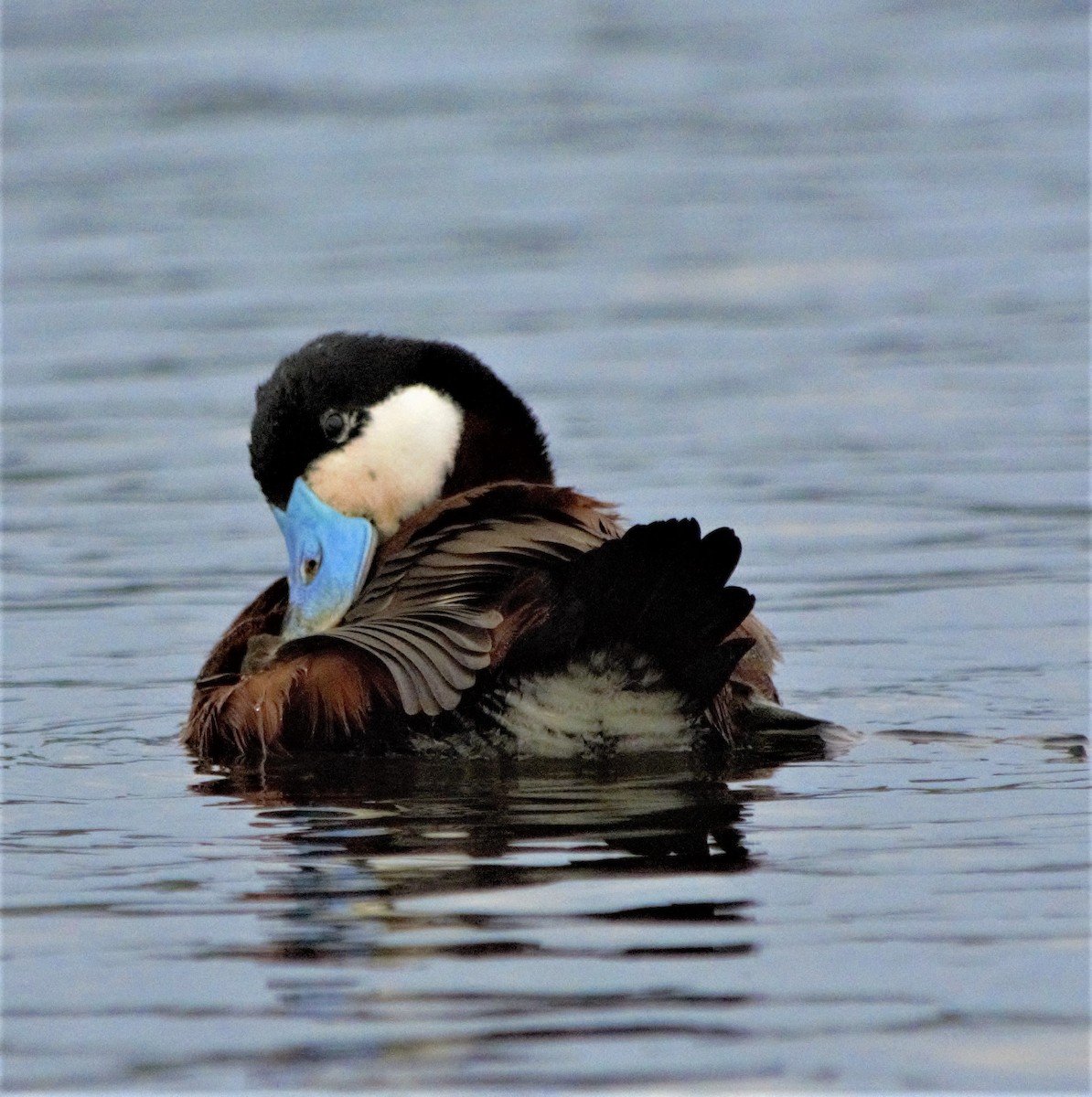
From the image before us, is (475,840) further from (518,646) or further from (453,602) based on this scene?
(453,602)

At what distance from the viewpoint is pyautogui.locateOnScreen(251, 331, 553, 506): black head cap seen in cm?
638

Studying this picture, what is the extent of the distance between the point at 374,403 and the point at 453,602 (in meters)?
1.05

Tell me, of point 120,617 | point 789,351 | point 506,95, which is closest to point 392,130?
point 506,95

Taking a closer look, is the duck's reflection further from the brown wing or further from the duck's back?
the brown wing

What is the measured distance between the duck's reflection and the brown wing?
0.89 feet

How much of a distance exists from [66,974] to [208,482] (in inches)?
216

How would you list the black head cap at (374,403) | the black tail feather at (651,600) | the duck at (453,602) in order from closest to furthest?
the black tail feather at (651,600), the duck at (453,602), the black head cap at (374,403)

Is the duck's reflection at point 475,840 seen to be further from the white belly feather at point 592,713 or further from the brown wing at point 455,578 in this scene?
the brown wing at point 455,578

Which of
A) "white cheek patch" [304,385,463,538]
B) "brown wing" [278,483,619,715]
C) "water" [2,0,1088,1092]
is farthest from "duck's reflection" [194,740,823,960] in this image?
"white cheek patch" [304,385,463,538]

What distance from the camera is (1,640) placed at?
773 centimetres

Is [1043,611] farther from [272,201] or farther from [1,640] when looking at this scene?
[272,201]

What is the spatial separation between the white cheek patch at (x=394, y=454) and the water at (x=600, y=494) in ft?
2.58

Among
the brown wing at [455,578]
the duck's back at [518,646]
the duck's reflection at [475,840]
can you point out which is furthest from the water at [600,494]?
the brown wing at [455,578]

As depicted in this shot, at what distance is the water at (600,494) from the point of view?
4.13m
